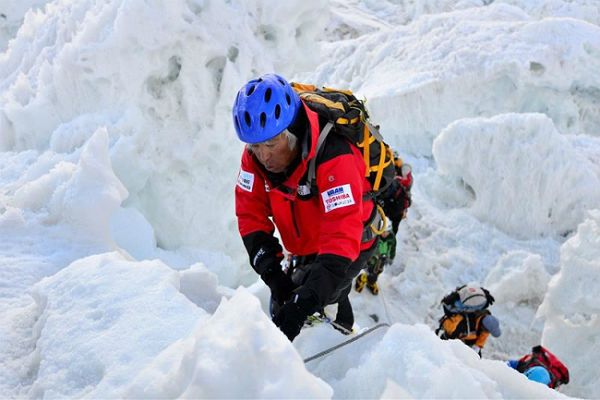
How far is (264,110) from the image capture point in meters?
2.46

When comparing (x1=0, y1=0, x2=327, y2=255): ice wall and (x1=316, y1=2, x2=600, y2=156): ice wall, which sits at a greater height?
(x1=0, y1=0, x2=327, y2=255): ice wall

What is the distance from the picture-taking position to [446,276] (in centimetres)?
799

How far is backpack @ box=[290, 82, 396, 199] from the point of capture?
106 inches

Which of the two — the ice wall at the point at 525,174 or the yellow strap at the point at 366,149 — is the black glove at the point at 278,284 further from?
the ice wall at the point at 525,174

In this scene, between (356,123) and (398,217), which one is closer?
(356,123)

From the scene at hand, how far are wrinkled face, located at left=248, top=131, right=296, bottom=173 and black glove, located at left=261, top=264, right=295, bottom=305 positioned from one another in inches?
22.8

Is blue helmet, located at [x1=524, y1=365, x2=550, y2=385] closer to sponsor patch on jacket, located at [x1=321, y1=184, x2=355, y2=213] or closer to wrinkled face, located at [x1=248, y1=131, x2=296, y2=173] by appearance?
sponsor patch on jacket, located at [x1=321, y1=184, x2=355, y2=213]

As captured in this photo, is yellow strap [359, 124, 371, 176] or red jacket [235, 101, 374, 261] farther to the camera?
yellow strap [359, 124, 371, 176]

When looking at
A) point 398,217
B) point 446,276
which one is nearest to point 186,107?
point 398,217

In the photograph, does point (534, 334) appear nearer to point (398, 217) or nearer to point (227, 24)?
point (398, 217)

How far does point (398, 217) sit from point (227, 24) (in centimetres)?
334

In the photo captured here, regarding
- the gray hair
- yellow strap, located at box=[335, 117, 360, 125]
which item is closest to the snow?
the gray hair

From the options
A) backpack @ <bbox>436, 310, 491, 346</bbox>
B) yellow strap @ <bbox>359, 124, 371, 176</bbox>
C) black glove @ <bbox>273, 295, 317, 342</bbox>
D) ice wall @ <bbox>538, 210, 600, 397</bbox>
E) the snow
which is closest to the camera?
the snow

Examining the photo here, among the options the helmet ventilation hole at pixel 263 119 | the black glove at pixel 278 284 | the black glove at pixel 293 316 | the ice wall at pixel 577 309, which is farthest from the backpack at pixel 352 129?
the ice wall at pixel 577 309
